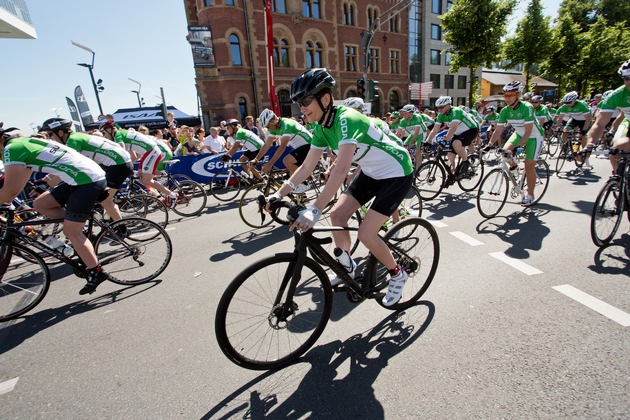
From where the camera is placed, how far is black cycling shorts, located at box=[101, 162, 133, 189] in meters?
4.75

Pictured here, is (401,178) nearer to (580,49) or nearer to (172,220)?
(172,220)

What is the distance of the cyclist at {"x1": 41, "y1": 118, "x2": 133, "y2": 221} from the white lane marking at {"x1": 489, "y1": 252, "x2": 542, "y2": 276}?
538cm

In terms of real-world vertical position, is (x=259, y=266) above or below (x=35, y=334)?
above

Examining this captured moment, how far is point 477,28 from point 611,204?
21.4 meters

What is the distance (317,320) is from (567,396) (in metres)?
1.80

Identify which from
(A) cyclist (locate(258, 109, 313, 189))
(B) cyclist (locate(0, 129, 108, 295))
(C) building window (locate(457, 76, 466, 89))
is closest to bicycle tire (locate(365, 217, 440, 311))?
(A) cyclist (locate(258, 109, 313, 189))

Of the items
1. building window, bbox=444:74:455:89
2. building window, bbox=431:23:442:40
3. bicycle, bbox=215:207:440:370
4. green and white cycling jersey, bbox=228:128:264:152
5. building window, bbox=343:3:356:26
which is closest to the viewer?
bicycle, bbox=215:207:440:370

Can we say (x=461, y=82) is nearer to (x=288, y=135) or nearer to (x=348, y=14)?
(x=348, y=14)

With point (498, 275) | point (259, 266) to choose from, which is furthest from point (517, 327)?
point (259, 266)

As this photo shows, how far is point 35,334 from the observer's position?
119 inches

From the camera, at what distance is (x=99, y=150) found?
4496 millimetres

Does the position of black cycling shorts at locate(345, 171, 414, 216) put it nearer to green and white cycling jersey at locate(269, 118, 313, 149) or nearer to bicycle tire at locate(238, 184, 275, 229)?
bicycle tire at locate(238, 184, 275, 229)

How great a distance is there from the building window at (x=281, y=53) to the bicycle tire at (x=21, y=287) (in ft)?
92.9

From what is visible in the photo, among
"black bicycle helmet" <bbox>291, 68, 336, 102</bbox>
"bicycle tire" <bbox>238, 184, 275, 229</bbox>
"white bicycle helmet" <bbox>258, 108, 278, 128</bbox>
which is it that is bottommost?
"bicycle tire" <bbox>238, 184, 275, 229</bbox>
